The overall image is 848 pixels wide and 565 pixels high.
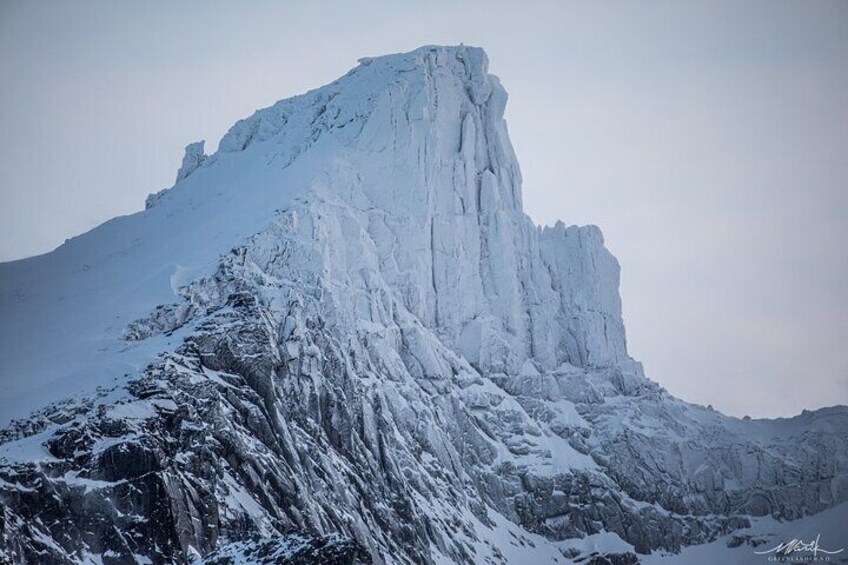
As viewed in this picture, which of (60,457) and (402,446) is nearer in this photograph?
(60,457)

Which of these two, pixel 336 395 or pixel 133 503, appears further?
pixel 336 395

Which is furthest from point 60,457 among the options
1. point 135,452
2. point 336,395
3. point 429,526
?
point 429,526

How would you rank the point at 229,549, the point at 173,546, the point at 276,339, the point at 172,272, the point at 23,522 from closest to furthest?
1. the point at 229,549
2. the point at 23,522
3. the point at 173,546
4. the point at 276,339
5. the point at 172,272

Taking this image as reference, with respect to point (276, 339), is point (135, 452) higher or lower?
lower

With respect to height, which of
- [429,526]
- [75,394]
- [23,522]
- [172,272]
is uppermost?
[172,272]

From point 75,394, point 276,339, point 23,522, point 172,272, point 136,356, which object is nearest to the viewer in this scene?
point 23,522

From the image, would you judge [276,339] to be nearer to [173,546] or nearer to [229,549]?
[173,546]

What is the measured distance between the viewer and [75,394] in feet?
470

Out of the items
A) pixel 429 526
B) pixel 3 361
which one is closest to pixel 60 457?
pixel 3 361

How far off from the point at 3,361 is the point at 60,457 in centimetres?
3729

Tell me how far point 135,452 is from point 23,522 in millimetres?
16091

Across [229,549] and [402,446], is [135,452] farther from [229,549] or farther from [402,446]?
[402,446]

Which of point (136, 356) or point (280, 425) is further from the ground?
point (136, 356)

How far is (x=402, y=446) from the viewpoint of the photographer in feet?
636
